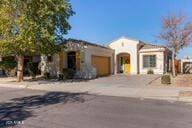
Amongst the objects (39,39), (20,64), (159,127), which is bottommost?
(159,127)

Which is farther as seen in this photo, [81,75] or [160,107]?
[81,75]

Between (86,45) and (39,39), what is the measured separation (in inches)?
275

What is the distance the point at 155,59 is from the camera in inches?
1145

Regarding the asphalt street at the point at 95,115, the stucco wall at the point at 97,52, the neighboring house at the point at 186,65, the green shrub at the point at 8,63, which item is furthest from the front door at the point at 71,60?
the neighboring house at the point at 186,65

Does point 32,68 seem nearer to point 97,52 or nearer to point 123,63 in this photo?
point 97,52

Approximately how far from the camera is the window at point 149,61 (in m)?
29.2

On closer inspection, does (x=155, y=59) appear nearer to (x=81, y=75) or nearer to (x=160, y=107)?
(x=81, y=75)

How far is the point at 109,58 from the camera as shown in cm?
3080

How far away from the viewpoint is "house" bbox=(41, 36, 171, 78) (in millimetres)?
24594

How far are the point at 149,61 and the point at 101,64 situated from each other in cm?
604

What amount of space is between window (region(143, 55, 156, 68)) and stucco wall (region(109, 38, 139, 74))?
111cm

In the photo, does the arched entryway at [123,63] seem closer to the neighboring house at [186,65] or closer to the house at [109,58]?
the house at [109,58]

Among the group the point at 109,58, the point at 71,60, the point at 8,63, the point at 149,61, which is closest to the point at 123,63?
the point at 109,58

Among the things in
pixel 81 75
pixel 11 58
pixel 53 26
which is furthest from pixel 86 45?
pixel 11 58
